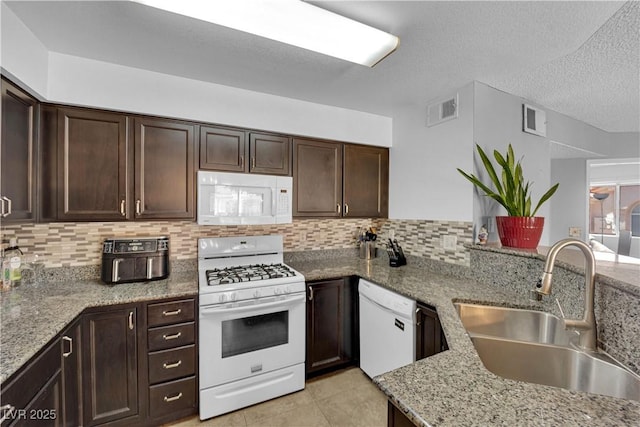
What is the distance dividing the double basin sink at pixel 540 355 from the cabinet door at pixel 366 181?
141 cm

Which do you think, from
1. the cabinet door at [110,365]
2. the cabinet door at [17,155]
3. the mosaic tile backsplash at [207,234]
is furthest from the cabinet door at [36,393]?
the mosaic tile backsplash at [207,234]

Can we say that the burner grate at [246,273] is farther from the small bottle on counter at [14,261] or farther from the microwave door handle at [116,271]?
the small bottle on counter at [14,261]

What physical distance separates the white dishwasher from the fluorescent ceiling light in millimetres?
1566

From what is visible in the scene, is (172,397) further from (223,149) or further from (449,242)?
(449,242)

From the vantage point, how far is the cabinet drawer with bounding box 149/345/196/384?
177 centimetres

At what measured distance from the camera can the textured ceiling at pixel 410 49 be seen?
1370 mm

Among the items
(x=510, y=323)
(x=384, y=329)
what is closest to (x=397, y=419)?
(x=510, y=323)

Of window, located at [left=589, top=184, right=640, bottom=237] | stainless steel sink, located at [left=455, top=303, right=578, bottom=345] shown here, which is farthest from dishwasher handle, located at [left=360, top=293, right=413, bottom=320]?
window, located at [left=589, top=184, right=640, bottom=237]

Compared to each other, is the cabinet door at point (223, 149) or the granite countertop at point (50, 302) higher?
Result: the cabinet door at point (223, 149)

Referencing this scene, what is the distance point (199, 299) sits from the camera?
1824 millimetres

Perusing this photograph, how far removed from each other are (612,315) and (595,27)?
1.49 meters

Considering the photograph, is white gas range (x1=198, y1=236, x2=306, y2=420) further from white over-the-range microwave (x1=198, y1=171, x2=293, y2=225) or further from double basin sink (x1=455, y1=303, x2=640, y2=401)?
double basin sink (x1=455, y1=303, x2=640, y2=401)

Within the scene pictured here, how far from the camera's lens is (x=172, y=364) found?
181 centimetres

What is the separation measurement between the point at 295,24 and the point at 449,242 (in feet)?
6.22
